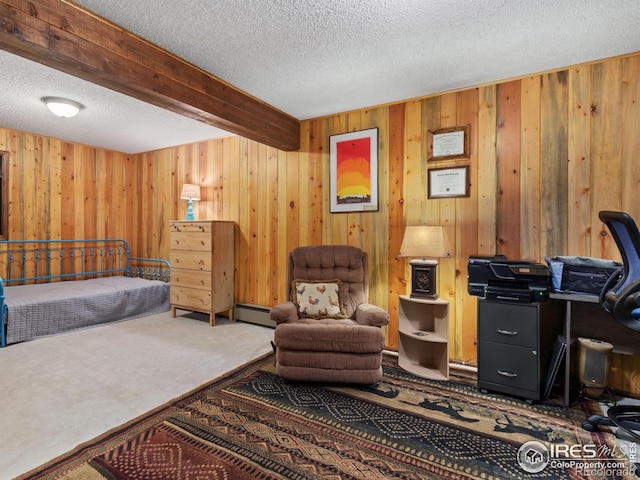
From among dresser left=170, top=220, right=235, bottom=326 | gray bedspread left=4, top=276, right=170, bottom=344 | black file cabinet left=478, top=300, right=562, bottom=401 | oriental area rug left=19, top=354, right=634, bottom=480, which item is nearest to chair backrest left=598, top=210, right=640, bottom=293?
black file cabinet left=478, top=300, right=562, bottom=401

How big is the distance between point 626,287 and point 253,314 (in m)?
3.47

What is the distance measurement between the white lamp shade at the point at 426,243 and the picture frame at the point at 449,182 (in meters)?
0.46

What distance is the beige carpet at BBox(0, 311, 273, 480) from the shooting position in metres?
1.84

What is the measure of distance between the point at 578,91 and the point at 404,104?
134 centimetres

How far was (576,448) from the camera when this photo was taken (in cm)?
173

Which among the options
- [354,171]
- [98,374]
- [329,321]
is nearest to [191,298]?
[98,374]

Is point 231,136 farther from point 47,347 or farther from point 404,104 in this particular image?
point 47,347

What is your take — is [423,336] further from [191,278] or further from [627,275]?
[191,278]

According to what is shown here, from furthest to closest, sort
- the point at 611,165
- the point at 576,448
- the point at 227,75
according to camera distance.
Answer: the point at 227,75, the point at 611,165, the point at 576,448

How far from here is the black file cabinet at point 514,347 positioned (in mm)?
2178

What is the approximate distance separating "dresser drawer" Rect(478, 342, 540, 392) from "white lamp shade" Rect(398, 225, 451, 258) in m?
0.74

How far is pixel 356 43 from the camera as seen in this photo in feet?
7.20

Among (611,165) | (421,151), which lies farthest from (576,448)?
(421,151)

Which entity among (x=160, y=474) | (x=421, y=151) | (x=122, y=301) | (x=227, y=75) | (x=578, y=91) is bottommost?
(x=160, y=474)
